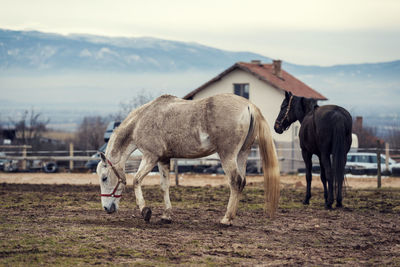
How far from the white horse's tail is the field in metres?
0.40

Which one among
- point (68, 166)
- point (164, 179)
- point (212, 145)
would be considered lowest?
point (68, 166)

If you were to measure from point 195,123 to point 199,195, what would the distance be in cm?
585

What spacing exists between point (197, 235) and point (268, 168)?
172 centimetres

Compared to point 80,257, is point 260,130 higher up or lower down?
higher up

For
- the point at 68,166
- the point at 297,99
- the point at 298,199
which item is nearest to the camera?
the point at 297,99

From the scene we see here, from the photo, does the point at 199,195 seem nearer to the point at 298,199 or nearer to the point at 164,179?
the point at 298,199

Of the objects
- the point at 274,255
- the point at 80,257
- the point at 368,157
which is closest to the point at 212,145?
the point at 274,255

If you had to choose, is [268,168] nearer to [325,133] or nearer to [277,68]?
[325,133]

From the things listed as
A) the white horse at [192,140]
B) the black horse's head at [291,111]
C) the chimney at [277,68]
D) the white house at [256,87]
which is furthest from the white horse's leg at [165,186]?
the chimney at [277,68]

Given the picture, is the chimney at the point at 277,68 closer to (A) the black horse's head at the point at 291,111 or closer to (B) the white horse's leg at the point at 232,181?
(A) the black horse's head at the point at 291,111

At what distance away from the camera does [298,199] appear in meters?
13.7

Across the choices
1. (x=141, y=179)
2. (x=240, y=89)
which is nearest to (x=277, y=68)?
(x=240, y=89)

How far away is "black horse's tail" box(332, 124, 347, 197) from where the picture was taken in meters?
10.9

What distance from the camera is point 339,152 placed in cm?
1095
